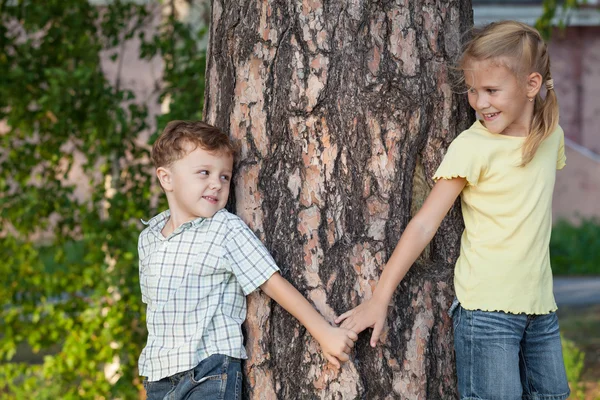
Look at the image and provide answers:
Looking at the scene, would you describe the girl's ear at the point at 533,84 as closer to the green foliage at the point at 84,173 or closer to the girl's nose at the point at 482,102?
the girl's nose at the point at 482,102

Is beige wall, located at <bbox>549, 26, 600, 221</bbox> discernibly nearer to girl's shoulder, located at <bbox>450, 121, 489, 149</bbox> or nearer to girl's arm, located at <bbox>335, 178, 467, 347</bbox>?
girl's shoulder, located at <bbox>450, 121, 489, 149</bbox>

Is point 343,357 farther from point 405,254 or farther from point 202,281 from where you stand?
point 202,281

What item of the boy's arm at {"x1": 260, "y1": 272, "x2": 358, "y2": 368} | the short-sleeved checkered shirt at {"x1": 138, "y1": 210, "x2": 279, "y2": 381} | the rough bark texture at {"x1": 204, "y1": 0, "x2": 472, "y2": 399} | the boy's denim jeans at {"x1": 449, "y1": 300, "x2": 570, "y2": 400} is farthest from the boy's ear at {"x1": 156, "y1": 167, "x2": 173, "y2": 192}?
the boy's denim jeans at {"x1": 449, "y1": 300, "x2": 570, "y2": 400}

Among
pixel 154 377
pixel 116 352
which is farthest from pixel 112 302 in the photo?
pixel 154 377

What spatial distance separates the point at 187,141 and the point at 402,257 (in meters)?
0.75

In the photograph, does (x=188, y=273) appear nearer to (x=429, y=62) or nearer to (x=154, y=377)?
(x=154, y=377)

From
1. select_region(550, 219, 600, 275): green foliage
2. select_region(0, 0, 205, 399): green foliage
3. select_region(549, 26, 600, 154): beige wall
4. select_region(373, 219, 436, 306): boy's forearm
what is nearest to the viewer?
select_region(373, 219, 436, 306): boy's forearm

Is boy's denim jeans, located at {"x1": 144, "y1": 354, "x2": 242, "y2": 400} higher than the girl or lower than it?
lower

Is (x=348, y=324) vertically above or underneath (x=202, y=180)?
underneath

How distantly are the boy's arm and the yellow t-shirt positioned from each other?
381 mm

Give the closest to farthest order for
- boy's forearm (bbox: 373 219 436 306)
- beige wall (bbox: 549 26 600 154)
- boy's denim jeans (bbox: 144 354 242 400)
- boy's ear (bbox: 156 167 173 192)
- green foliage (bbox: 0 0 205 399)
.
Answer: boy's forearm (bbox: 373 219 436 306), boy's denim jeans (bbox: 144 354 242 400), boy's ear (bbox: 156 167 173 192), green foliage (bbox: 0 0 205 399), beige wall (bbox: 549 26 600 154)

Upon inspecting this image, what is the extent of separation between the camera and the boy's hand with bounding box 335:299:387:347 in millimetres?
2438

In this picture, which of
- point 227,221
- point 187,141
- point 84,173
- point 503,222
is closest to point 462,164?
point 503,222

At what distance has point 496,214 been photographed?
2.48 m
